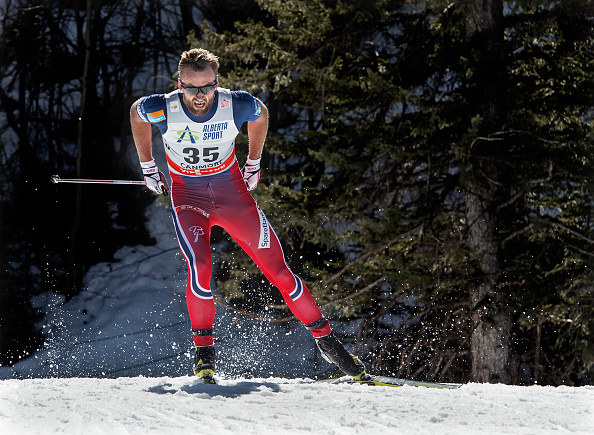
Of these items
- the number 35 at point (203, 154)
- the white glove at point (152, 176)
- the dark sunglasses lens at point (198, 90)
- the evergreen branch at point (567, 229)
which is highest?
the dark sunglasses lens at point (198, 90)

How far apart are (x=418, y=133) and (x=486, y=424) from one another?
448 cm

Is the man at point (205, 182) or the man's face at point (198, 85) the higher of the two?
the man's face at point (198, 85)

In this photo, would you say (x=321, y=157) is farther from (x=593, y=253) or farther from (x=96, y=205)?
(x=96, y=205)

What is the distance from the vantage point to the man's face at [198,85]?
3.83 m

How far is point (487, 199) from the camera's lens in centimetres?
712

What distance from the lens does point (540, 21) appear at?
7.06 metres

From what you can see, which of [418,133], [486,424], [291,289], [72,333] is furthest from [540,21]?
[72,333]

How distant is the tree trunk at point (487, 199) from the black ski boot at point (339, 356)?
2.85m

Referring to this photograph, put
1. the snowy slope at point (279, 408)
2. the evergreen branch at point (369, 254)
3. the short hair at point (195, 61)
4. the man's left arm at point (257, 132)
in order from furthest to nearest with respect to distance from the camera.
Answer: the evergreen branch at point (369, 254)
the man's left arm at point (257, 132)
the short hair at point (195, 61)
the snowy slope at point (279, 408)

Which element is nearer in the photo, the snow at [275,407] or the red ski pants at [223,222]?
the snow at [275,407]

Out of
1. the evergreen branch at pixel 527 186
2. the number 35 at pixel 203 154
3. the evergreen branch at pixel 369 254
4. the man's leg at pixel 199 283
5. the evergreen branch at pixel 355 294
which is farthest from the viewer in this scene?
the evergreen branch at pixel 355 294

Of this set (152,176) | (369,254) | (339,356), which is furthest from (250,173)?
(369,254)

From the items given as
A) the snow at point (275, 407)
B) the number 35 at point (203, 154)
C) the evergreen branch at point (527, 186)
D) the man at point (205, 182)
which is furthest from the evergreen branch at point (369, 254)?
the number 35 at point (203, 154)

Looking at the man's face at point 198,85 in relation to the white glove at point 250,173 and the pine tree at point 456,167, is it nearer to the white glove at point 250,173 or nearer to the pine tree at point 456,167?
the white glove at point 250,173
